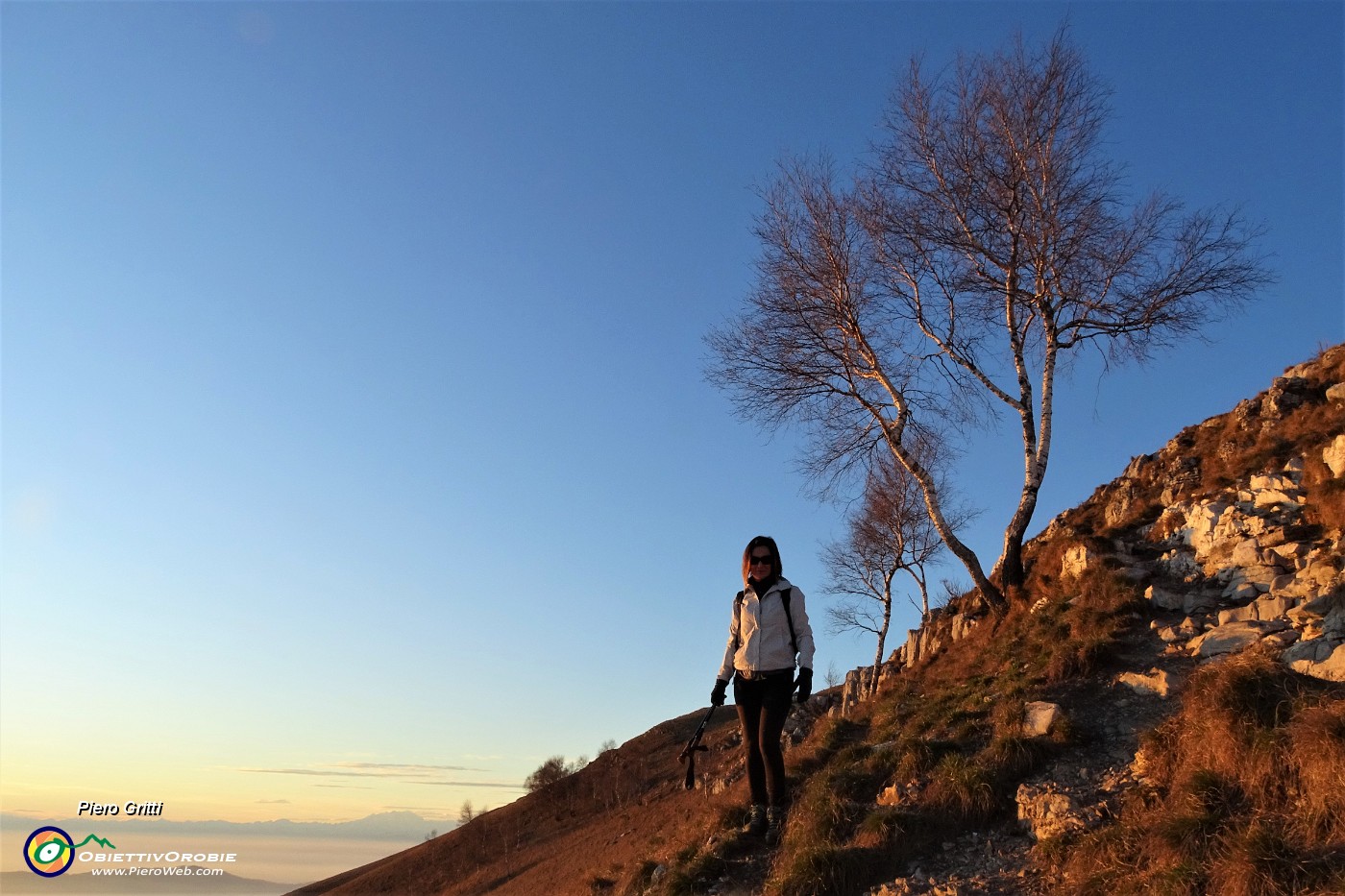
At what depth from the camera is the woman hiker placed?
793 centimetres

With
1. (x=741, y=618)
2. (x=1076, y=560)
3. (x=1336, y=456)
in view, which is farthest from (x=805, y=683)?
(x=1336, y=456)

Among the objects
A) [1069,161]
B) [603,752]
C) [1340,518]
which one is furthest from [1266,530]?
[603,752]

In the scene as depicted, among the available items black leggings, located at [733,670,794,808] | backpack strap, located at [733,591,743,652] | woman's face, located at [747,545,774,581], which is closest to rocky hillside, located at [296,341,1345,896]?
black leggings, located at [733,670,794,808]

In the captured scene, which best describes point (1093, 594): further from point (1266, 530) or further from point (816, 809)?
point (816, 809)

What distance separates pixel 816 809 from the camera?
7.48 meters

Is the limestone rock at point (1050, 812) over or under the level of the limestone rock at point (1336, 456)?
under

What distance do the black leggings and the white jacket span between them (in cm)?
16

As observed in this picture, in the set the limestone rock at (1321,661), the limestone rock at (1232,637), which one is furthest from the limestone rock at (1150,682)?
the limestone rock at (1321,661)

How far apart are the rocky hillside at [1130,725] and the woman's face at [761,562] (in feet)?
6.40

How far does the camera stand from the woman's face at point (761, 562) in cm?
826

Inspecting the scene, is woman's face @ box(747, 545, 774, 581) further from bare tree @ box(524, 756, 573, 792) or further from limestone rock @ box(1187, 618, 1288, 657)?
bare tree @ box(524, 756, 573, 792)

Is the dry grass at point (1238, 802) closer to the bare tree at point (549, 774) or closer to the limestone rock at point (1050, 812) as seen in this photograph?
the limestone rock at point (1050, 812)

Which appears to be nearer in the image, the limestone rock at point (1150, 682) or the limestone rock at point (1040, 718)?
the limestone rock at point (1040, 718)

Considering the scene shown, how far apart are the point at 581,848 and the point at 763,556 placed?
16697 millimetres
